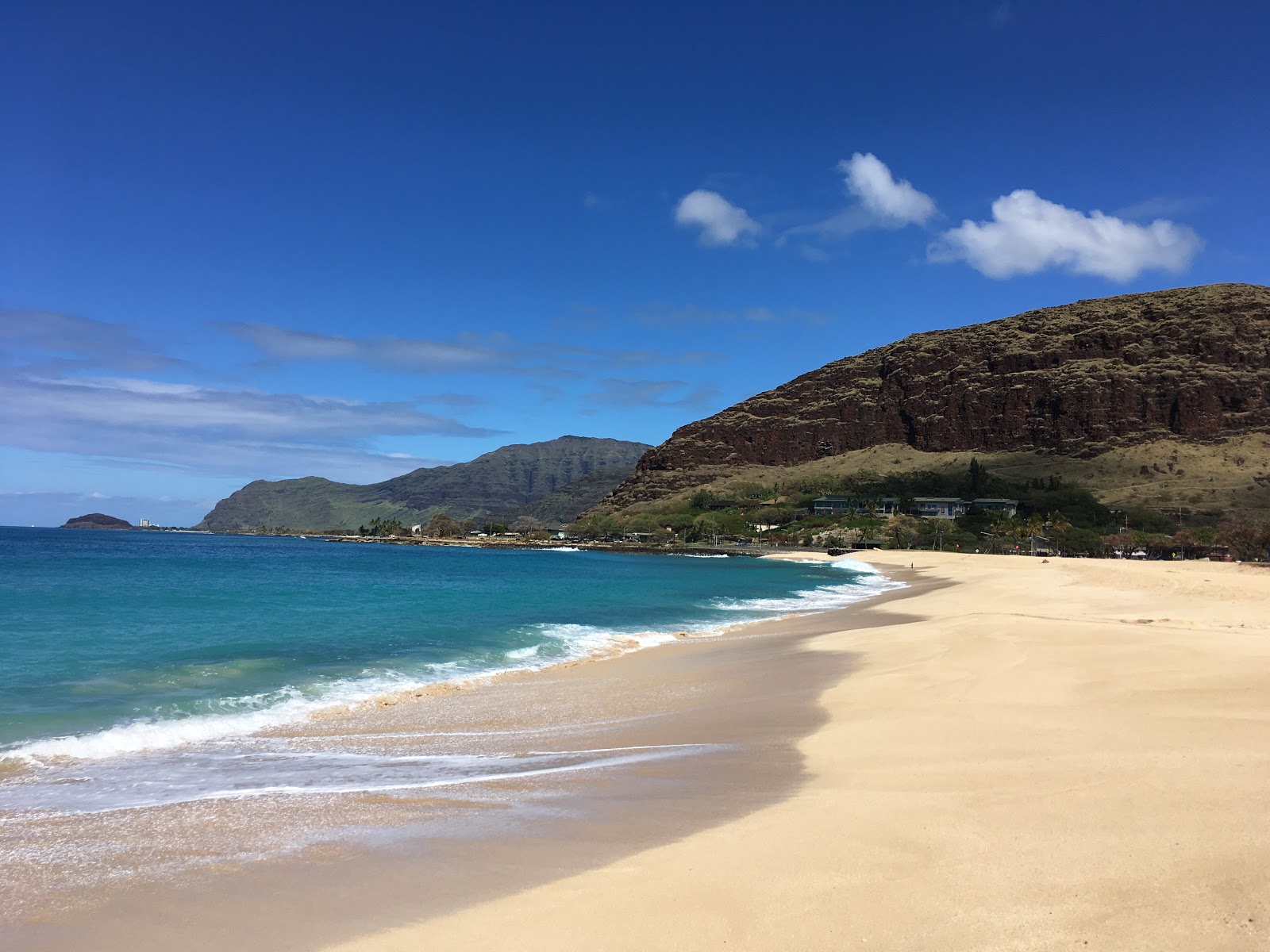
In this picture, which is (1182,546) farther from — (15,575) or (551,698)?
(15,575)

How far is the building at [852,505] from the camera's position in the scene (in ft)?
490

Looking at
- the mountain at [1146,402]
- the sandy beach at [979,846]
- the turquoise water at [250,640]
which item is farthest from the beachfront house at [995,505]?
the sandy beach at [979,846]

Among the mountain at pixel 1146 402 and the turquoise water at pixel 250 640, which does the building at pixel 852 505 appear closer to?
the mountain at pixel 1146 402

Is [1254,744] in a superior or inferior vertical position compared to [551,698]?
superior

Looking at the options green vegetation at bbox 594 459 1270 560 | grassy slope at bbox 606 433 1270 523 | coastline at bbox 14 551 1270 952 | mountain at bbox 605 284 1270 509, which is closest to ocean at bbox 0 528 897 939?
coastline at bbox 14 551 1270 952

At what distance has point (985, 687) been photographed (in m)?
10.7

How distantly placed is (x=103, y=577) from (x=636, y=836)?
49.8 metres

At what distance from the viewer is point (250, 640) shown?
765 inches

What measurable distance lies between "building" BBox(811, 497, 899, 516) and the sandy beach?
141064mm

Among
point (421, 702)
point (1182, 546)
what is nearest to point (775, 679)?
point (421, 702)

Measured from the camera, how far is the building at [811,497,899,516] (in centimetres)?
14925

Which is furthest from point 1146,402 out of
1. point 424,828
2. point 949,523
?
point 424,828

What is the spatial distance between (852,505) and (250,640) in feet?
485

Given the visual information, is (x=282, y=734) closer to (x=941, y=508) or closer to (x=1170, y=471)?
(x=941, y=508)
